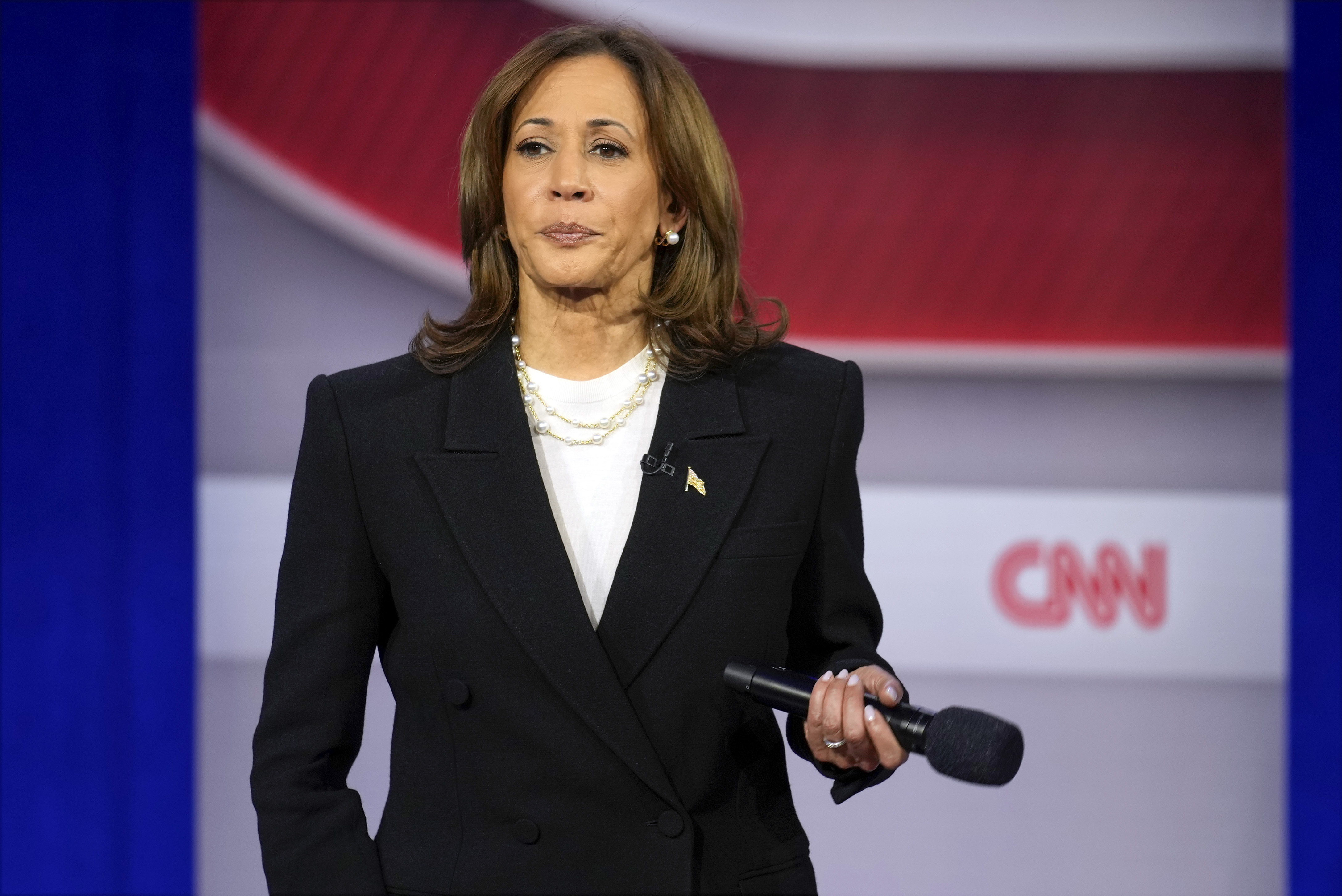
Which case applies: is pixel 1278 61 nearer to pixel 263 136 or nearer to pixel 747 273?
pixel 747 273

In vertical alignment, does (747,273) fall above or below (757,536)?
above

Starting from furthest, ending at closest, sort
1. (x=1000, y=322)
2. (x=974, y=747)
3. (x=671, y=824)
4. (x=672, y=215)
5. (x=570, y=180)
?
(x=1000, y=322) → (x=672, y=215) → (x=570, y=180) → (x=671, y=824) → (x=974, y=747)

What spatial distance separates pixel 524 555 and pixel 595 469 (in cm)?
15

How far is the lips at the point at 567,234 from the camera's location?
4.54 ft

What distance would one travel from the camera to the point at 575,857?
4.24ft

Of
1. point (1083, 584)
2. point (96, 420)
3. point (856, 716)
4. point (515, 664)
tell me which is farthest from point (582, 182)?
point (96, 420)

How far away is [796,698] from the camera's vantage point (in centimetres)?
113

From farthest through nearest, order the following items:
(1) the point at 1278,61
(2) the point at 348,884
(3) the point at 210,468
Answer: (3) the point at 210,468, (1) the point at 1278,61, (2) the point at 348,884

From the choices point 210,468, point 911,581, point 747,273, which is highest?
point 747,273

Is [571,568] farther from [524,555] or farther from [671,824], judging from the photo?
[671,824]

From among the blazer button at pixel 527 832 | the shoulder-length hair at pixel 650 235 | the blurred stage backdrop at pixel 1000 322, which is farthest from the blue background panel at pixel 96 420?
the blazer button at pixel 527 832

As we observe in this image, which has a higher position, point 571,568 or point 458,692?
point 571,568

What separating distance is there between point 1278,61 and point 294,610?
2384 millimetres

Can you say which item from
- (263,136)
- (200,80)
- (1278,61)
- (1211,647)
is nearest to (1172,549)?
(1211,647)
